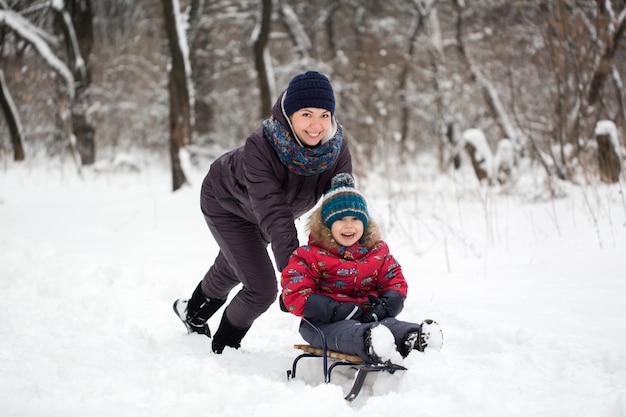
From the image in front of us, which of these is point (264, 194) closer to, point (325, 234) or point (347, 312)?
point (325, 234)

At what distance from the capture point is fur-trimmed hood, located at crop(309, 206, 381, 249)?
8.18 feet

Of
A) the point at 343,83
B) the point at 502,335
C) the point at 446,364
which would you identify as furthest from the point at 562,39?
the point at 343,83

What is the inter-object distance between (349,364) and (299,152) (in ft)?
3.15

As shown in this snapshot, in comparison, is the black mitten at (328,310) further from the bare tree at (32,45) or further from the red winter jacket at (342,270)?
the bare tree at (32,45)

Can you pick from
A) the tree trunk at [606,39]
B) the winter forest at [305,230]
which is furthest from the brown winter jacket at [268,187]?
the tree trunk at [606,39]

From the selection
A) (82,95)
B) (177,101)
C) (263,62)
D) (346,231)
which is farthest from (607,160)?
(82,95)

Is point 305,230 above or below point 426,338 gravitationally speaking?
above

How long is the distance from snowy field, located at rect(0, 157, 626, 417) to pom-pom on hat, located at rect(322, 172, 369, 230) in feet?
2.29

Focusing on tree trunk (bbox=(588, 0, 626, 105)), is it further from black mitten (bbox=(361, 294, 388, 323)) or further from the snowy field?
black mitten (bbox=(361, 294, 388, 323))

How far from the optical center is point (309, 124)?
2.40 metres

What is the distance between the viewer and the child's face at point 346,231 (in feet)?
8.13

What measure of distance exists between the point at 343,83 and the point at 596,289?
42.9 feet

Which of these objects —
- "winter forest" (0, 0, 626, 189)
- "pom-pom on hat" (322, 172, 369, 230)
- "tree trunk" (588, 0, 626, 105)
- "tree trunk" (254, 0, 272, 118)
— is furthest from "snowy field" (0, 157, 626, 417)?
"tree trunk" (254, 0, 272, 118)

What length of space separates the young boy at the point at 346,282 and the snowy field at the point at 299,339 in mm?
180
